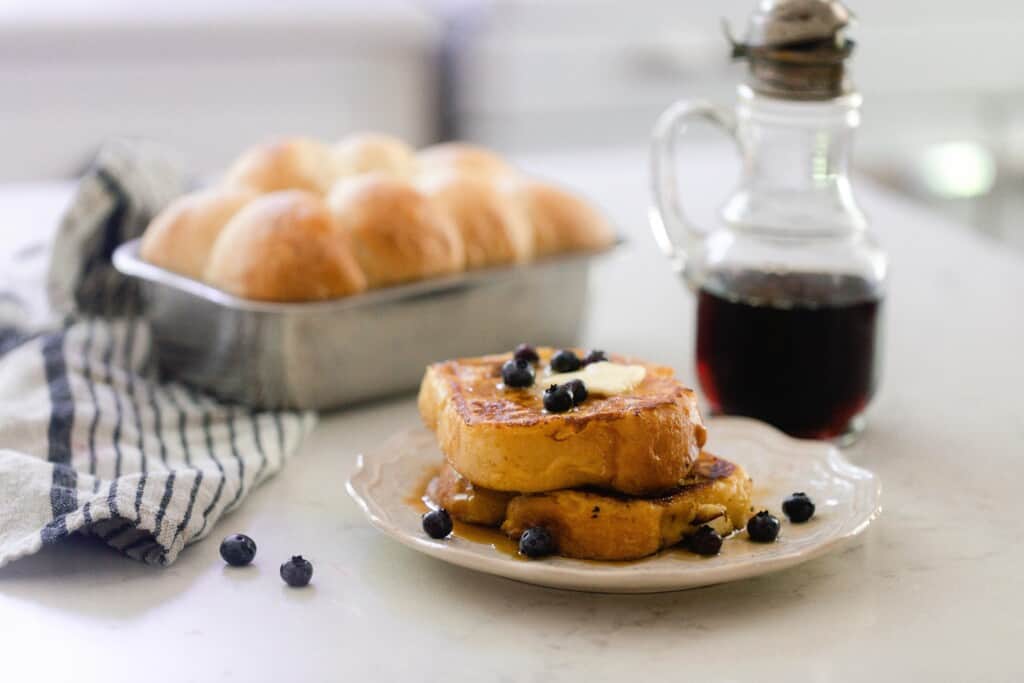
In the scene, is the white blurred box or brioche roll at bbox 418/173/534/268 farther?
the white blurred box

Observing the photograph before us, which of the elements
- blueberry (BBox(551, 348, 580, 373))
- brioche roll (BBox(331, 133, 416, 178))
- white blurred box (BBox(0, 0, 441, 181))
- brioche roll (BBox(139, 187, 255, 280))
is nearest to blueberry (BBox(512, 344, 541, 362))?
blueberry (BBox(551, 348, 580, 373))

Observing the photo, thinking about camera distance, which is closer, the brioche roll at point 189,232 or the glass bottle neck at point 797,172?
the glass bottle neck at point 797,172

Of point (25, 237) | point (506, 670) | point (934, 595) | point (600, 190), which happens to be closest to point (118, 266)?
point (25, 237)

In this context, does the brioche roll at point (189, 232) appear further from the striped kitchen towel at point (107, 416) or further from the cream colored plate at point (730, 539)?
the cream colored plate at point (730, 539)

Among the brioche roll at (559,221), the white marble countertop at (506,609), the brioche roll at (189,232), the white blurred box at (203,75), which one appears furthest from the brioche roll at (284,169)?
the white blurred box at (203,75)

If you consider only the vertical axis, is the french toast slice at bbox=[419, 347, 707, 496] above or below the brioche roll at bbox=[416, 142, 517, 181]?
below

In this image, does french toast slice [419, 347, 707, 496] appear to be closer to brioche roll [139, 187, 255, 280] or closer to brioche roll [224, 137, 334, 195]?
brioche roll [139, 187, 255, 280]

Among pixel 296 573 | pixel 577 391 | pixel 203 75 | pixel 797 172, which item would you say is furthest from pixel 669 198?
pixel 203 75
